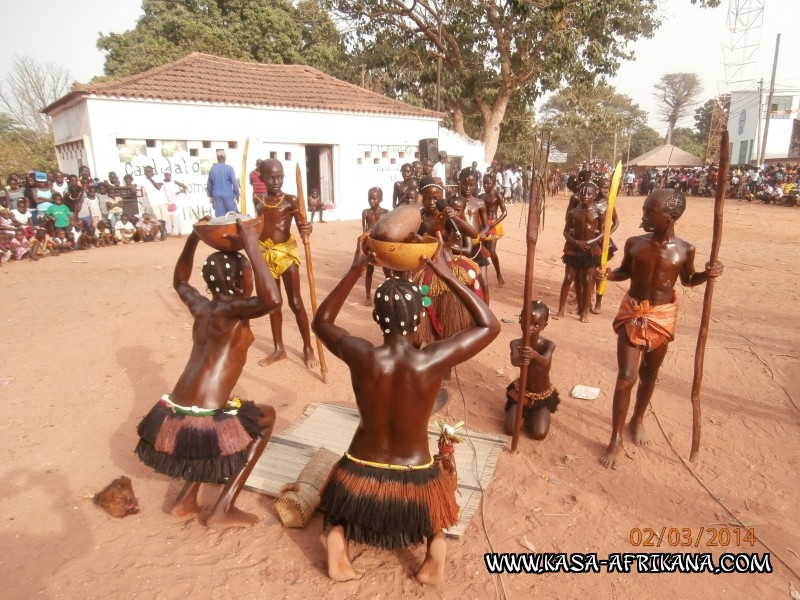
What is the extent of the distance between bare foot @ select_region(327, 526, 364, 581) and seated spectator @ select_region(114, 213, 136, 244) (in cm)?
1265

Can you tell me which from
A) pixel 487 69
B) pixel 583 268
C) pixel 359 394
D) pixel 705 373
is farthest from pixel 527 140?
pixel 359 394

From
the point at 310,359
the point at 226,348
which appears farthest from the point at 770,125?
the point at 226,348

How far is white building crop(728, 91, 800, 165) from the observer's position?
36000 mm

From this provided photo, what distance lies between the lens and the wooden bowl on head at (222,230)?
2.89 metres

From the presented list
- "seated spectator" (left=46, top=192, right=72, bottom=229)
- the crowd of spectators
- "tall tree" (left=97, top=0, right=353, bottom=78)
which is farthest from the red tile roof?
"tall tree" (left=97, top=0, right=353, bottom=78)

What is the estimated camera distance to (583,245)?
6844 mm

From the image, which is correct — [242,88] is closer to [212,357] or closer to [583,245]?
[583,245]

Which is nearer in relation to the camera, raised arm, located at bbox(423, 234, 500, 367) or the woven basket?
raised arm, located at bbox(423, 234, 500, 367)

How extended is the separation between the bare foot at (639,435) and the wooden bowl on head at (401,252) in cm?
276

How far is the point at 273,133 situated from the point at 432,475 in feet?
49.5

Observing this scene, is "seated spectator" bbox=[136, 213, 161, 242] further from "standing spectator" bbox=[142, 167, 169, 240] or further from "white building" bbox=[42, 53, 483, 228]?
"white building" bbox=[42, 53, 483, 228]

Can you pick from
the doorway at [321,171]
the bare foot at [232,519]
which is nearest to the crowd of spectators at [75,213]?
the doorway at [321,171]
